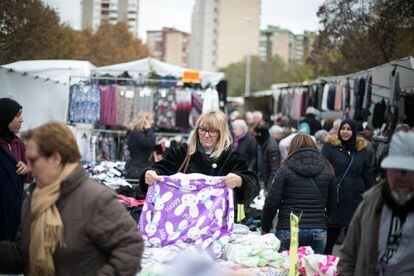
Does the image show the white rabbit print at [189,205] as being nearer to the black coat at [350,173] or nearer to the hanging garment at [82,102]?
the black coat at [350,173]

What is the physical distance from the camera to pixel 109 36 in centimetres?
3122

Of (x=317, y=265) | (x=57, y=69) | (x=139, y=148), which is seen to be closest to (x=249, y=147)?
(x=139, y=148)

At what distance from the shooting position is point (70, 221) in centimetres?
337

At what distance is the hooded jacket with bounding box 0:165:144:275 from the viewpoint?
3.32 meters

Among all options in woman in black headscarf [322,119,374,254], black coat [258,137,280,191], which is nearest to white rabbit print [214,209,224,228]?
woman in black headscarf [322,119,374,254]

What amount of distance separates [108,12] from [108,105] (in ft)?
37.5

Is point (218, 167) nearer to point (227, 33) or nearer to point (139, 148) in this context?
point (139, 148)

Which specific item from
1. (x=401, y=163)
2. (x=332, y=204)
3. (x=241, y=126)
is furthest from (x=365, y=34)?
(x=401, y=163)

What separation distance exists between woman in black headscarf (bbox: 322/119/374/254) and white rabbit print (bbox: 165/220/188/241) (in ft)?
10.1

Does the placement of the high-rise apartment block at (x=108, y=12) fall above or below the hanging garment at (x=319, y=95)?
above

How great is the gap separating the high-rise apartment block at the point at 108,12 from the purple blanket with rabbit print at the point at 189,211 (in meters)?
16.7

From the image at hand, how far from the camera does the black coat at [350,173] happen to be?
848 cm

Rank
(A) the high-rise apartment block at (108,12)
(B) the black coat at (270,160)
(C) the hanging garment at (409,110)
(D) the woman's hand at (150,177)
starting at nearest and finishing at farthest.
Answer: (D) the woman's hand at (150,177) → (C) the hanging garment at (409,110) → (B) the black coat at (270,160) → (A) the high-rise apartment block at (108,12)

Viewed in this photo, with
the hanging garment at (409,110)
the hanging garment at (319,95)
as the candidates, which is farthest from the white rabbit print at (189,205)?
the hanging garment at (319,95)
